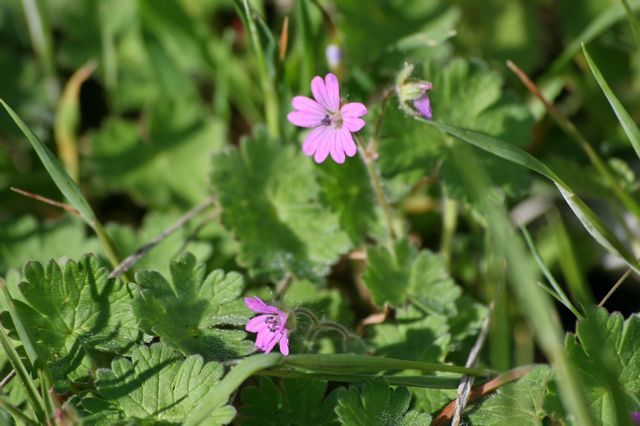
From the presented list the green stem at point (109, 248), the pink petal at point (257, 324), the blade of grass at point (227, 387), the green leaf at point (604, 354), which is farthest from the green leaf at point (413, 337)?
the green stem at point (109, 248)

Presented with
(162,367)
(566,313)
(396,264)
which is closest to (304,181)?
(396,264)

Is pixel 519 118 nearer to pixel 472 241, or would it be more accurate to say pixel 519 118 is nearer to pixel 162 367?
pixel 472 241

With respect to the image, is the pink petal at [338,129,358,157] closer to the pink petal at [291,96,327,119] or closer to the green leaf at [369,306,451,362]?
the pink petal at [291,96,327,119]

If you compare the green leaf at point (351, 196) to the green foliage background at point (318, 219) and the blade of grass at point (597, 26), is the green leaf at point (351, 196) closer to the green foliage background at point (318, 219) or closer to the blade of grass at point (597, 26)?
the green foliage background at point (318, 219)

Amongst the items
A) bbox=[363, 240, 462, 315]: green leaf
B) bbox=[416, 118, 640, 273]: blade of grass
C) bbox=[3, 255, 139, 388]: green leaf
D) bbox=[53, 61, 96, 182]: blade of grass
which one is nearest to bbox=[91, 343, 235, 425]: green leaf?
bbox=[3, 255, 139, 388]: green leaf

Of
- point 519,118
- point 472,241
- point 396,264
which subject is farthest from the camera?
point 472,241
